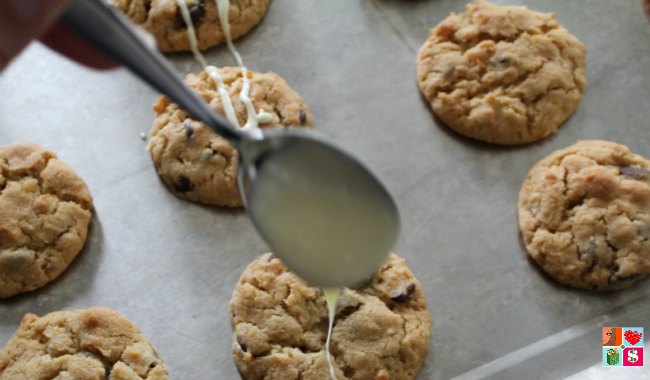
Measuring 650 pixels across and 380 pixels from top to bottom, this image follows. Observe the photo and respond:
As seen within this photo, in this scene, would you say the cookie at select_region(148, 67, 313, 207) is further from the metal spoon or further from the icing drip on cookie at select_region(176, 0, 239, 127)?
the metal spoon

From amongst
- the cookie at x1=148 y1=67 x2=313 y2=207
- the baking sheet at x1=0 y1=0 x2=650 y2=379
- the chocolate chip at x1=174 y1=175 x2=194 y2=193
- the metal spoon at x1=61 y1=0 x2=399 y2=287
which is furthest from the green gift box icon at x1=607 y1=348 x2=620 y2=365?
the chocolate chip at x1=174 y1=175 x2=194 y2=193

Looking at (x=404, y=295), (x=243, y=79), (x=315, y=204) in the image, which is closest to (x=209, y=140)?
(x=243, y=79)

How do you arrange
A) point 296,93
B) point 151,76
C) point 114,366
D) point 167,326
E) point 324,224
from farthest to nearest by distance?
point 296,93 < point 167,326 < point 114,366 < point 324,224 < point 151,76

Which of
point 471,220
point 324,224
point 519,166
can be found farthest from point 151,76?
point 519,166

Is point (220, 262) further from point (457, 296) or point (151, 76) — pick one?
point (151, 76)

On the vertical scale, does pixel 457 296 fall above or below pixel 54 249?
below

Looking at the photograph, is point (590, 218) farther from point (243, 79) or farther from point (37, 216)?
point (37, 216)
